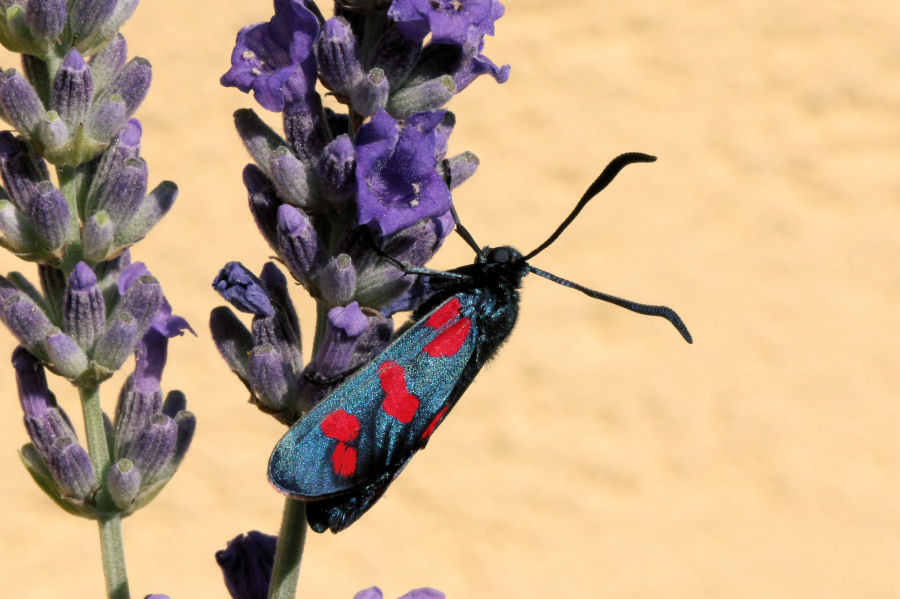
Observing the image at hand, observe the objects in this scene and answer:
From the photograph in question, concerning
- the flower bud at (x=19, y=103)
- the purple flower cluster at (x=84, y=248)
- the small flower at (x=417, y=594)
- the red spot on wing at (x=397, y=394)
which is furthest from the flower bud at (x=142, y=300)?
the small flower at (x=417, y=594)

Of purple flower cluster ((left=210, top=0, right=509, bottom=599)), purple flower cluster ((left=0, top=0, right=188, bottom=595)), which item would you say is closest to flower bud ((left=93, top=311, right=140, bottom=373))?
purple flower cluster ((left=0, top=0, right=188, bottom=595))

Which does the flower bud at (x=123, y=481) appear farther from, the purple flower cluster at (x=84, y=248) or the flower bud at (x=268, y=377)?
the flower bud at (x=268, y=377)

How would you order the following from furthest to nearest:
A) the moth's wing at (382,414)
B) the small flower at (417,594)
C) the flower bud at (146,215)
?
1. the small flower at (417,594)
2. the flower bud at (146,215)
3. the moth's wing at (382,414)

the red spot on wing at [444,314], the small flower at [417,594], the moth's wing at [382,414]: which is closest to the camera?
the moth's wing at [382,414]

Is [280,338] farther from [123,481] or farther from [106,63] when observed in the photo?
[106,63]

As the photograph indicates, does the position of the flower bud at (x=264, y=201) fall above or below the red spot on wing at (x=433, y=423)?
above

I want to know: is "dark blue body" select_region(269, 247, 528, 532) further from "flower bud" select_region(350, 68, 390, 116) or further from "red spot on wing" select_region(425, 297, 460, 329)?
"flower bud" select_region(350, 68, 390, 116)
